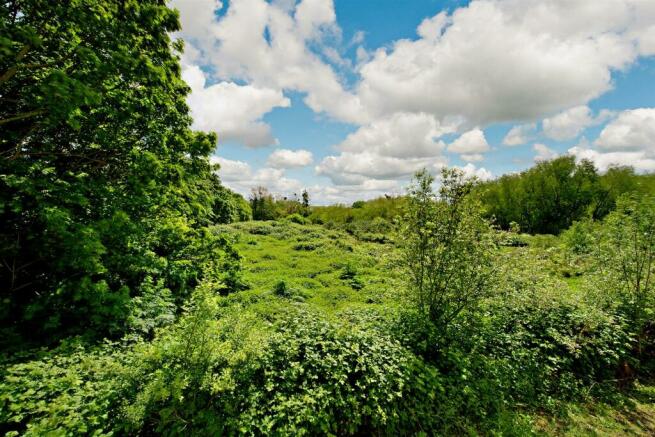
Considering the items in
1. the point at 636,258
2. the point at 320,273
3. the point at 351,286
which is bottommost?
the point at 351,286

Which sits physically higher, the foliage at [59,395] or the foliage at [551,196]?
the foliage at [551,196]

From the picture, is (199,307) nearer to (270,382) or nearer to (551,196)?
(270,382)

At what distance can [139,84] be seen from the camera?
7828mm

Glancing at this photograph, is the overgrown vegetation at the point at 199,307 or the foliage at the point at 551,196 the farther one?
the foliage at the point at 551,196

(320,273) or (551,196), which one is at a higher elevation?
(551,196)

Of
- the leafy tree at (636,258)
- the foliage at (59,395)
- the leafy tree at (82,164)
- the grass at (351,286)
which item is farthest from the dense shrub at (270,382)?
the leafy tree at (636,258)

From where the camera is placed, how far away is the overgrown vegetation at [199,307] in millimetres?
4754

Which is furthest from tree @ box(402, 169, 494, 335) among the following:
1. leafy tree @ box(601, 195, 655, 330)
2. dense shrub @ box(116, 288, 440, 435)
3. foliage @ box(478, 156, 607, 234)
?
foliage @ box(478, 156, 607, 234)

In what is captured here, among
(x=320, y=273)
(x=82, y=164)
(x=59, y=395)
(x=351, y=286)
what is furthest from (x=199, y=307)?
(x=320, y=273)

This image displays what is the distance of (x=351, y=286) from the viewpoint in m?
16.3

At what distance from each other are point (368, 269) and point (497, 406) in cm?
1256

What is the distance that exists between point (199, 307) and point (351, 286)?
12.3 meters

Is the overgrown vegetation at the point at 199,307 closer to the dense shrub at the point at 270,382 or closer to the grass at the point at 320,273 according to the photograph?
the dense shrub at the point at 270,382

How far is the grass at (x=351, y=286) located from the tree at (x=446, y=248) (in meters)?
0.73
